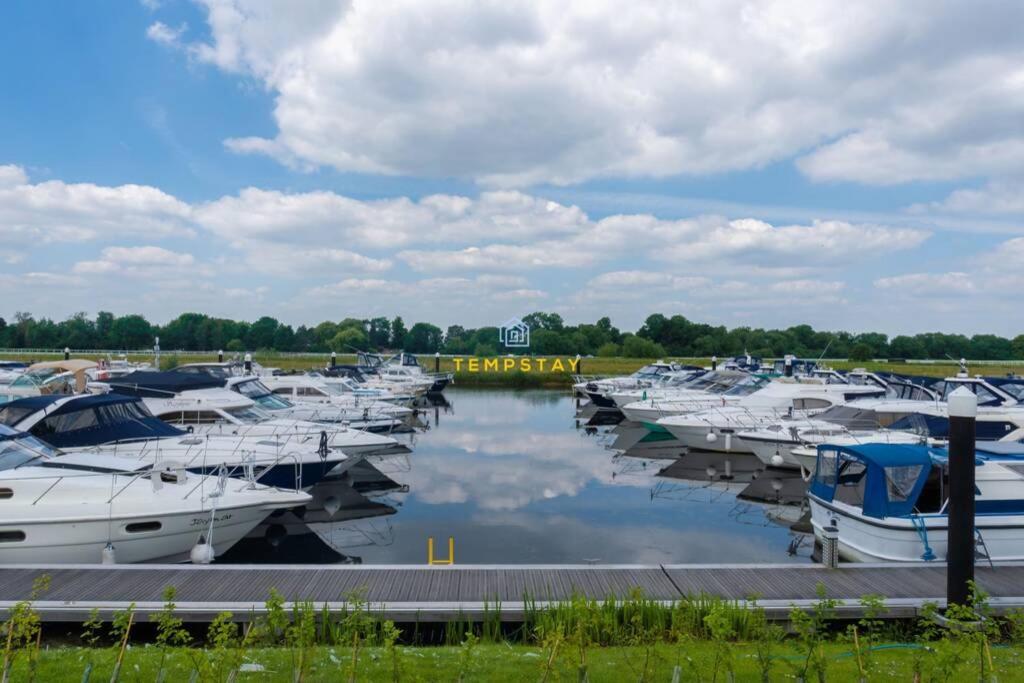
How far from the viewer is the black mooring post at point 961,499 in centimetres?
845

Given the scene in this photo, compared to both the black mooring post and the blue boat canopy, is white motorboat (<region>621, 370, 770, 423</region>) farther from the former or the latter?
the black mooring post

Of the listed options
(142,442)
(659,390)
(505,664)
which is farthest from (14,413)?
(659,390)

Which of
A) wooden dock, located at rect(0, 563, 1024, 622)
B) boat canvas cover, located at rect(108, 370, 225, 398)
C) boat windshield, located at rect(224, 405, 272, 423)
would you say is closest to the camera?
wooden dock, located at rect(0, 563, 1024, 622)

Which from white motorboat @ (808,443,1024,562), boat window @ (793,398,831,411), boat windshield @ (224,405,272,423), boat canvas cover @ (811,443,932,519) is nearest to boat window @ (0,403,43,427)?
boat windshield @ (224,405,272,423)

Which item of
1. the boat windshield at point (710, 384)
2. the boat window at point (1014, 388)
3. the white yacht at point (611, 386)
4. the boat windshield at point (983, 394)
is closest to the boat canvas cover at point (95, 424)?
the boat windshield at point (983, 394)

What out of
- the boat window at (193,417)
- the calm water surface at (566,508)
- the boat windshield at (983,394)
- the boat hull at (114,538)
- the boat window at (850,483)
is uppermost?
the boat windshield at (983,394)

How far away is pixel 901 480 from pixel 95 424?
1782cm

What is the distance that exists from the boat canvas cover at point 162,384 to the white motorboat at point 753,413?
660 inches

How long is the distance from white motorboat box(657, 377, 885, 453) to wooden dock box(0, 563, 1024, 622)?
49.0ft

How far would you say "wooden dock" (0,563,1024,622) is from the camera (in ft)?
29.5

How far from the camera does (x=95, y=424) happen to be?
17.4 metres

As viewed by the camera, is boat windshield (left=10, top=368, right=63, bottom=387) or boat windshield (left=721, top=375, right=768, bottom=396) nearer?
boat windshield (left=10, top=368, right=63, bottom=387)

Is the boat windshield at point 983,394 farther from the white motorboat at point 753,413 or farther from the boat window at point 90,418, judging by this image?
the boat window at point 90,418

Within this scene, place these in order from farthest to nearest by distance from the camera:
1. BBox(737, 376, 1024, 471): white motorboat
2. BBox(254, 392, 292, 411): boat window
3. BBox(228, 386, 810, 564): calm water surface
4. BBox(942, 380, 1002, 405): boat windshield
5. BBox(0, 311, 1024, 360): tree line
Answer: BBox(0, 311, 1024, 360): tree line
BBox(254, 392, 292, 411): boat window
BBox(942, 380, 1002, 405): boat windshield
BBox(737, 376, 1024, 471): white motorboat
BBox(228, 386, 810, 564): calm water surface
